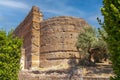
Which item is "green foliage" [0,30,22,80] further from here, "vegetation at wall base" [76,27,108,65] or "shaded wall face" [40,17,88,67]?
"shaded wall face" [40,17,88,67]

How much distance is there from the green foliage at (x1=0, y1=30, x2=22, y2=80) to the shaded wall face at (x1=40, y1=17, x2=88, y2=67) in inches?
1049

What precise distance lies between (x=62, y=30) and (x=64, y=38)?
1683 mm

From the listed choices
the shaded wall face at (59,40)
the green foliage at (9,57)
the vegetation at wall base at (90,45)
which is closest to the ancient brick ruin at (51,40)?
the shaded wall face at (59,40)

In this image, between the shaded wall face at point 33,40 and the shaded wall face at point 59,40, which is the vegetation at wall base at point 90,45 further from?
the shaded wall face at point 33,40

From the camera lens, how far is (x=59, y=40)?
52.8 meters

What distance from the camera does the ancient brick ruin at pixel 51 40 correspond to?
173 feet

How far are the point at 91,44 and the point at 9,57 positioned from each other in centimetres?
2441

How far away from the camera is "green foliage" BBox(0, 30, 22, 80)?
25031 mm

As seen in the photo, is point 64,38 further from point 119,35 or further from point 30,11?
point 119,35

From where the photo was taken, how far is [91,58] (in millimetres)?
53000

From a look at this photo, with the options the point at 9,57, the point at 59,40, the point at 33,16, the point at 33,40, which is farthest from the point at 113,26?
the point at 33,16

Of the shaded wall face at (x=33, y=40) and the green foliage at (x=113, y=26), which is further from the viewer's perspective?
the shaded wall face at (x=33, y=40)

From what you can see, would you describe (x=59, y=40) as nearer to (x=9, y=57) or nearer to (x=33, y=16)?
(x=33, y=16)

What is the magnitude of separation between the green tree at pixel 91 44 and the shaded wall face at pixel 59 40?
3011mm
